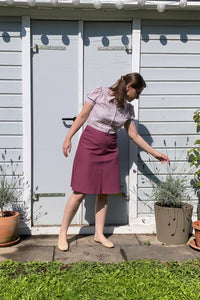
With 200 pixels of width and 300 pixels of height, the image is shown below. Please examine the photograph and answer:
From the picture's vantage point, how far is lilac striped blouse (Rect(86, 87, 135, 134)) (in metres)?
3.86

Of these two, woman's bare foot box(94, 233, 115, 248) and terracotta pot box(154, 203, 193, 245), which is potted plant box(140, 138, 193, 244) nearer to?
terracotta pot box(154, 203, 193, 245)

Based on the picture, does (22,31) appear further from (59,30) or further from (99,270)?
(99,270)

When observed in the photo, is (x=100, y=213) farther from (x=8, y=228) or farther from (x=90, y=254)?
(x=8, y=228)

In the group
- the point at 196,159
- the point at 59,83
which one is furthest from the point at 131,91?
the point at 196,159

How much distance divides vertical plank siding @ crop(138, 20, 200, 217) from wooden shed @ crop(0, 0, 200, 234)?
11 mm

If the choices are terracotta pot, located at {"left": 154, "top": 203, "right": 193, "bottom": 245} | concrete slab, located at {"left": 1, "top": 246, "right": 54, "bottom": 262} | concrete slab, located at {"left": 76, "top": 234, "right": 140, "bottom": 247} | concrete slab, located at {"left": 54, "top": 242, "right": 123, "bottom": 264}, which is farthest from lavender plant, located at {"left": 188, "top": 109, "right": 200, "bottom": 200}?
concrete slab, located at {"left": 1, "top": 246, "right": 54, "bottom": 262}

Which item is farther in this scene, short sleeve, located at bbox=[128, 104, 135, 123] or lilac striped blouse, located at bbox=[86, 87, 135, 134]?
short sleeve, located at bbox=[128, 104, 135, 123]

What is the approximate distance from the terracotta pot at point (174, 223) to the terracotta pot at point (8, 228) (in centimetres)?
145

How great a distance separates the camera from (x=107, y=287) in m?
3.12

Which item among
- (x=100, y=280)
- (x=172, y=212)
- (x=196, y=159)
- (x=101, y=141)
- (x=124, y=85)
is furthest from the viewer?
(x=196, y=159)

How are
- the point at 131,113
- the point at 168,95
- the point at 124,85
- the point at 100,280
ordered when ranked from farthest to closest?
the point at 168,95 → the point at 131,113 → the point at 124,85 → the point at 100,280

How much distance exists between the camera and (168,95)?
450 centimetres

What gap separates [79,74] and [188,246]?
213cm

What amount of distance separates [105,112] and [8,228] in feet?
4.87
